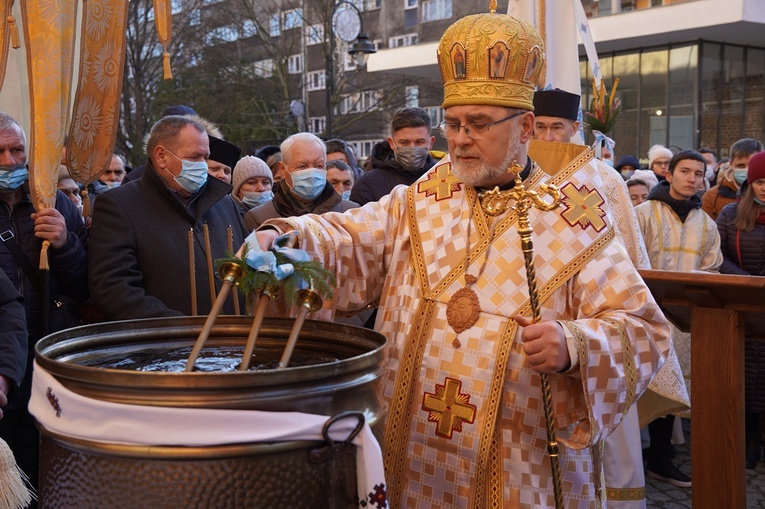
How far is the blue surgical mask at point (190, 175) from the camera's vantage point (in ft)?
12.9

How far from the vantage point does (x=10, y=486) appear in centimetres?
280

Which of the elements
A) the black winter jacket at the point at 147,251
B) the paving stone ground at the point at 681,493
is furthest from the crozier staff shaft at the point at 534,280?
the paving stone ground at the point at 681,493

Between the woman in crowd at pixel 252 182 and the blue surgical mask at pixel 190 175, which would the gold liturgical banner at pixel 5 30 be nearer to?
the blue surgical mask at pixel 190 175

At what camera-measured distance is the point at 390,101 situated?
26094 millimetres

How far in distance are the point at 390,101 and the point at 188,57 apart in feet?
Answer: 20.1

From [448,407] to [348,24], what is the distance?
15.5 m

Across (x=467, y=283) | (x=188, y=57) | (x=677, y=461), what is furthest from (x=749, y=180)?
(x=188, y=57)

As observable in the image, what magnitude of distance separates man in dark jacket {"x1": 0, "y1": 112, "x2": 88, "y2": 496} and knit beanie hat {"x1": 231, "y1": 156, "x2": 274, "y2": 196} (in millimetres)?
1942

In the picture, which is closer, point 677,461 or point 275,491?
point 275,491

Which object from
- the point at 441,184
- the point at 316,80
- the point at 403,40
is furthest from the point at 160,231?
the point at 316,80

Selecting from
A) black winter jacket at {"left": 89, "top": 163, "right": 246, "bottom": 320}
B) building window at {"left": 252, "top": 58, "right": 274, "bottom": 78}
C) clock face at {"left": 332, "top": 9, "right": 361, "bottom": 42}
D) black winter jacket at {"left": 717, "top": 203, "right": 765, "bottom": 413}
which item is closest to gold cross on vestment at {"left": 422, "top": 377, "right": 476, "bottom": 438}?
black winter jacket at {"left": 89, "top": 163, "right": 246, "bottom": 320}

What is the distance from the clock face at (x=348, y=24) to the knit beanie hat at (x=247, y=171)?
1171 cm

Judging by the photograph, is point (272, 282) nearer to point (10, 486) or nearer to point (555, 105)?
point (10, 486)

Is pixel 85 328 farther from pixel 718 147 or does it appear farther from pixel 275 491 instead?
pixel 718 147
